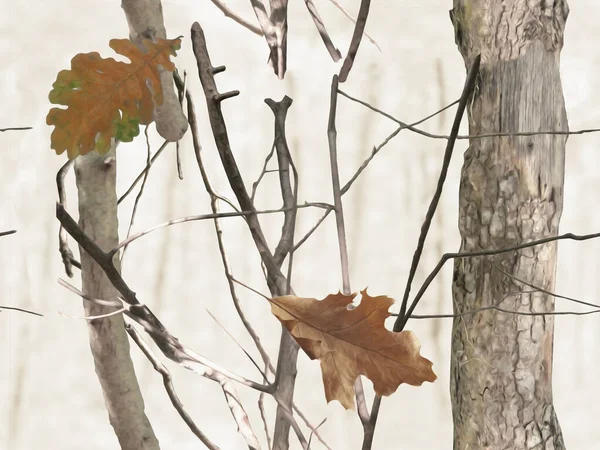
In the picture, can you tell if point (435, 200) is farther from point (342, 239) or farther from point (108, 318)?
point (108, 318)

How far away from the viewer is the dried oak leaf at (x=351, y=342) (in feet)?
1.15

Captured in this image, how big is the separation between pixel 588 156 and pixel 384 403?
0.48 meters

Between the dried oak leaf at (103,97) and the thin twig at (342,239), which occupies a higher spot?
the dried oak leaf at (103,97)

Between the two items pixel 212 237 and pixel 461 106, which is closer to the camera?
pixel 461 106

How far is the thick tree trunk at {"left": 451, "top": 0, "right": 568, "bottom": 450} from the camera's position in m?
0.68

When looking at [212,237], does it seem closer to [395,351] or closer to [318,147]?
[318,147]

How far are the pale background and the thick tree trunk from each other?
0.25 m

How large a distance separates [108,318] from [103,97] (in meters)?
0.22

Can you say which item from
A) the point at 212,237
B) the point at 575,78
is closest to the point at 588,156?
the point at 575,78

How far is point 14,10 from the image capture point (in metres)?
0.96

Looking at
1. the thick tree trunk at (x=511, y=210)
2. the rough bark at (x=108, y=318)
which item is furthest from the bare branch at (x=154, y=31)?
the thick tree trunk at (x=511, y=210)

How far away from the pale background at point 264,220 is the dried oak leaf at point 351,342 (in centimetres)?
59

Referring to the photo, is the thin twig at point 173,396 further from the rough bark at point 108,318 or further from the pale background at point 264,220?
the pale background at point 264,220

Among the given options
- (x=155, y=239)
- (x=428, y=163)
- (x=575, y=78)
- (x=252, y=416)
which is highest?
(x=575, y=78)
